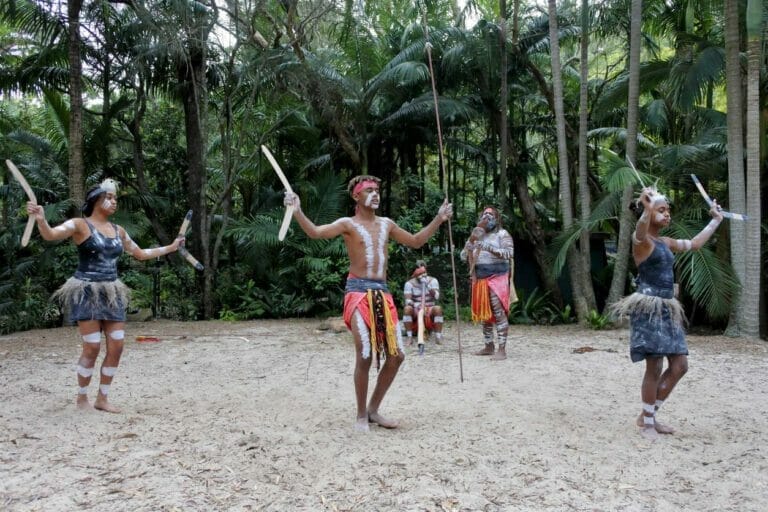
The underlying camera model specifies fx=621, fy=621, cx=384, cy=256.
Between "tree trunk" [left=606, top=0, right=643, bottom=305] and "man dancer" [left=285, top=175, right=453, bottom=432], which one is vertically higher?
"tree trunk" [left=606, top=0, right=643, bottom=305]

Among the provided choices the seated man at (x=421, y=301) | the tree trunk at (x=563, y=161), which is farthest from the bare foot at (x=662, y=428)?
the tree trunk at (x=563, y=161)

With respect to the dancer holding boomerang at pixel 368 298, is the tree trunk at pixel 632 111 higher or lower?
higher

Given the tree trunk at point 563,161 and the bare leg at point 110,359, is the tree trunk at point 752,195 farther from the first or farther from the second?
the bare leg at point 110,359

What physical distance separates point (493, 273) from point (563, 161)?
4206mm

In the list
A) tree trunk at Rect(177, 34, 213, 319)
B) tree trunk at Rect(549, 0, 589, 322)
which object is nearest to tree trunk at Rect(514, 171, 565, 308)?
tree trunk at Rect(549, 0, 589, 322)

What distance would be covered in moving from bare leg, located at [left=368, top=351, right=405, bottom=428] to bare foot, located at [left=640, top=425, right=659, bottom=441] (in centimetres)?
167

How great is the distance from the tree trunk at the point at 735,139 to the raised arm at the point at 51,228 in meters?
8.16

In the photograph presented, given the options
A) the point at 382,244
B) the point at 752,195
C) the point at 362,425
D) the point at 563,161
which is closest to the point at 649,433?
the point at 362,425

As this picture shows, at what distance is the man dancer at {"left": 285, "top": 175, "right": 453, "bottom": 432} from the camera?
165 inches

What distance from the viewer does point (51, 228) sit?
4.38 metres

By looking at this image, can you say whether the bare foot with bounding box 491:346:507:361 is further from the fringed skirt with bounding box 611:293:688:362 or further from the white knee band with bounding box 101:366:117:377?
the white knee band with bounding box 101:366:117:377

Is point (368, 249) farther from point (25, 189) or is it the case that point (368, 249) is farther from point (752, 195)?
point (752, 195)

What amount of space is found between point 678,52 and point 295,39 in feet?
21.4

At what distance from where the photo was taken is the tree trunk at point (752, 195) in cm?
830
